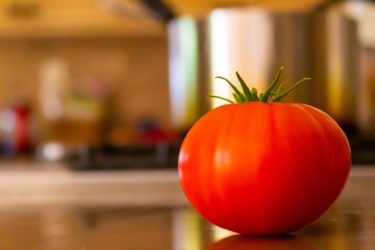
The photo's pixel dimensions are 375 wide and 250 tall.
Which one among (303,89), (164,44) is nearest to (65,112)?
(164,44)

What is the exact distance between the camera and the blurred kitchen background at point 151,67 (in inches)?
46.9

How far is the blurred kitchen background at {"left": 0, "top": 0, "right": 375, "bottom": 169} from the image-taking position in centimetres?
119

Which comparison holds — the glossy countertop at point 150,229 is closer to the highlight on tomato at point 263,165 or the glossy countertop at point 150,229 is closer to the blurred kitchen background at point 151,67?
Answer: the highlight on tomato at point 263,165

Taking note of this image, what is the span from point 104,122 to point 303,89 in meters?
1.21

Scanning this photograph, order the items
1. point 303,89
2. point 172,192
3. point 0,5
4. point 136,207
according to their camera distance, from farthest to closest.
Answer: point 0,5, point 303,89, point 172,192, point 136,207

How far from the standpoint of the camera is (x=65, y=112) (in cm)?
231

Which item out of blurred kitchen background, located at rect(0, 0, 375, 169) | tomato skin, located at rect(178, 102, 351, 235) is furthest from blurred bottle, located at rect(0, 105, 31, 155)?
tomato skin, located at rect(178, 102, 351, 235)

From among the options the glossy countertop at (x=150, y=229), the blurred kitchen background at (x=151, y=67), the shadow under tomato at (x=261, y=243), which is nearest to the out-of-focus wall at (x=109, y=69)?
the blurred kitchen background at (x=151, y=67)

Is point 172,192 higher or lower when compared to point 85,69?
lower

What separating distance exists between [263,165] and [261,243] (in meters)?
0.06

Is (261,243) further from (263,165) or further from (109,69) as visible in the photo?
(109,69)

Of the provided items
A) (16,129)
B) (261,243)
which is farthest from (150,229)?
(16,129)

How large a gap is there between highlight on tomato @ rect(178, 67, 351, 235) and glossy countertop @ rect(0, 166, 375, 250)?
0.07ft

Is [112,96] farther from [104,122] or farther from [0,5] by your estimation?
[0,5]
